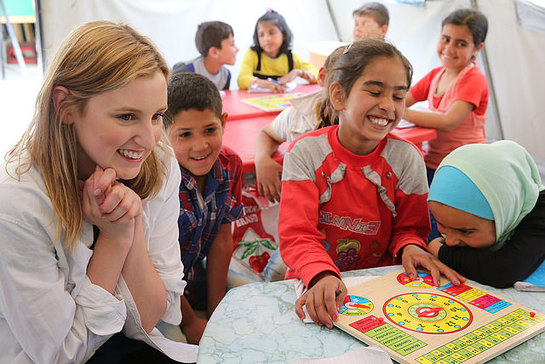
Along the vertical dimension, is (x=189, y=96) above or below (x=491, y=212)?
above

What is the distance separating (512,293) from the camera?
0.94 m

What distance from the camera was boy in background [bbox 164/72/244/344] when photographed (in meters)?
1.45

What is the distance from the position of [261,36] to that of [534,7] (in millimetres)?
1853

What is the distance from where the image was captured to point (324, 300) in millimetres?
872

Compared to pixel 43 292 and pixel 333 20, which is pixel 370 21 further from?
pixel 43 292

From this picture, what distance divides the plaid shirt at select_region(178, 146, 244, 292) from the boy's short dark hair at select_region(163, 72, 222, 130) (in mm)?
173

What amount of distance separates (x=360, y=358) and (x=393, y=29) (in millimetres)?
4190

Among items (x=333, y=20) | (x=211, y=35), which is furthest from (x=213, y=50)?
(x=333, y=20)

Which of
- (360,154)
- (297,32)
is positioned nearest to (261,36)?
(297,32)

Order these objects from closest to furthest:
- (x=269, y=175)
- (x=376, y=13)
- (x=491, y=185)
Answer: (x=491, y=185)
(x=269, y=175)
(x=376, y=13)

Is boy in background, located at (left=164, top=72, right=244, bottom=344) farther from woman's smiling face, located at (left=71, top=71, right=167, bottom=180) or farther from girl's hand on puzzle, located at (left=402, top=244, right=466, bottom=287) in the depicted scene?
girl's hand on puzzle, located at (left=402, top=244, right=466, bottom=287)

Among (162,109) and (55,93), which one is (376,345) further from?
(55,93)

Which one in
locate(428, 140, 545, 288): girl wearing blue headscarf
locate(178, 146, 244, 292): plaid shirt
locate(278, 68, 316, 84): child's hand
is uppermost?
locate(278, 68, 316, 84): child's hand

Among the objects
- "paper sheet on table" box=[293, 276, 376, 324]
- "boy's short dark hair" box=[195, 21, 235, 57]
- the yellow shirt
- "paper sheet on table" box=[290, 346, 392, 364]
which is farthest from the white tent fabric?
"paper sheet on table" box=[290, 346, 392, 364]
